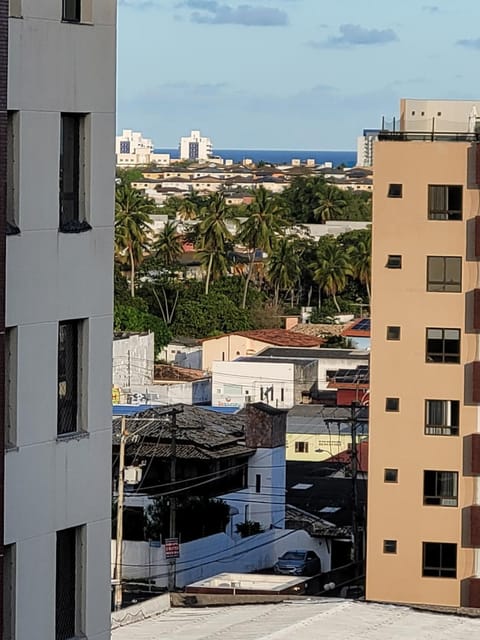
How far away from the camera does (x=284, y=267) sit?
8769 centimetres

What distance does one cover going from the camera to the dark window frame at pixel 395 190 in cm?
2362

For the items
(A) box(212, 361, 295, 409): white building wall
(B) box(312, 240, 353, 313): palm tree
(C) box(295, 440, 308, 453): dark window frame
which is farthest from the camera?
(B) box(312, 240, 353, 313): palm tree

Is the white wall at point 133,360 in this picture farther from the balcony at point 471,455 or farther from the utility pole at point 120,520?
the balcony at point 471,455

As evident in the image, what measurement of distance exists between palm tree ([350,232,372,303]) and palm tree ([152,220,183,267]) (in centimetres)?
1046

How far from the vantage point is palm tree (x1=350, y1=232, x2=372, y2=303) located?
3417 inches

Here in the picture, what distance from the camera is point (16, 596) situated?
392 inches

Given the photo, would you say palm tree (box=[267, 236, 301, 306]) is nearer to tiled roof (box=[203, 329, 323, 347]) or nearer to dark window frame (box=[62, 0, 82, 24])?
tiled roof (box=[203, 329, 323, 347])

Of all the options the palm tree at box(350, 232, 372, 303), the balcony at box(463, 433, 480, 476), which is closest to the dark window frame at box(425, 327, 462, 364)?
the balcony at box(463, 433, 480, 476)

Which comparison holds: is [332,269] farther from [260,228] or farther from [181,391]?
[181,391]

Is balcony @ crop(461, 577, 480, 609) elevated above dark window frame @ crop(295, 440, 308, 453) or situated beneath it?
elevated above

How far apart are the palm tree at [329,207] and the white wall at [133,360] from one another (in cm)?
5303

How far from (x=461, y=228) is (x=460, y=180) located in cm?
74

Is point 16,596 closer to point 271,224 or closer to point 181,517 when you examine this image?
point 181,517

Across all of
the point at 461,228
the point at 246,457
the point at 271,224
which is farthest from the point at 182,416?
the point at 271,224
